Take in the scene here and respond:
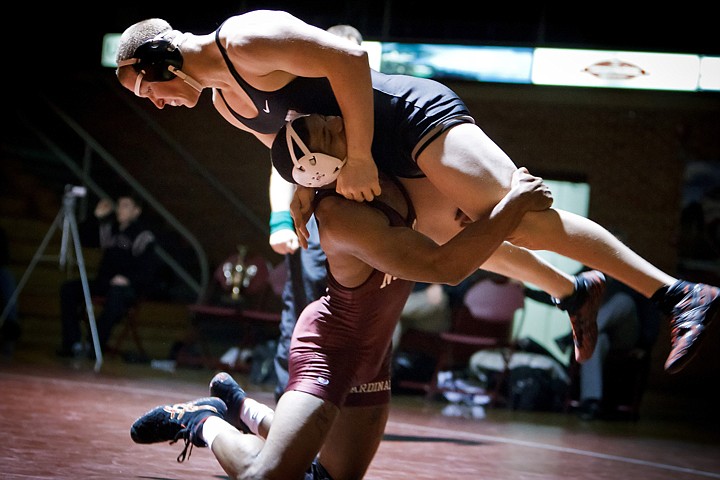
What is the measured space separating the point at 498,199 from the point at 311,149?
48 cm

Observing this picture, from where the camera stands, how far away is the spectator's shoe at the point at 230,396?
9.93 feet

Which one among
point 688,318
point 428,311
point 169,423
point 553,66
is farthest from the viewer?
point 553,66

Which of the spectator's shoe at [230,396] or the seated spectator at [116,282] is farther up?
the spectator's shoe at [230,396]

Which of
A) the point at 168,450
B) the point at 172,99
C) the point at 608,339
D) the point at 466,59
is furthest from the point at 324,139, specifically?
the point at 466,59

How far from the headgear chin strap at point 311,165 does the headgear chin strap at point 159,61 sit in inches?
16.1

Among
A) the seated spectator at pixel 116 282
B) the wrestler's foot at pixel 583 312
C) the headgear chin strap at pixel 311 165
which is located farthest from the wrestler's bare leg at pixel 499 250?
A: the seated spectator at pixel 116 282

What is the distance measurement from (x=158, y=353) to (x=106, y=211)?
4.27ft

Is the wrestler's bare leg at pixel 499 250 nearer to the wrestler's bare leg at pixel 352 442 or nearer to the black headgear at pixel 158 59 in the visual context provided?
the wrestler's bare leg at pixel 352 442

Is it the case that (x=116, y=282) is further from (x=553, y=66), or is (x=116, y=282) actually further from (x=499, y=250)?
(x=499, y=250)

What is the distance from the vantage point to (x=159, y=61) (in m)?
2.60

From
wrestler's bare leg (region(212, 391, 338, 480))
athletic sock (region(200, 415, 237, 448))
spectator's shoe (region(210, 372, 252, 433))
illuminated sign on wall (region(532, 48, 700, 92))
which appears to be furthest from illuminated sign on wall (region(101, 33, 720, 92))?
wrestler's bare leg (region(212, 391, 338, 480))

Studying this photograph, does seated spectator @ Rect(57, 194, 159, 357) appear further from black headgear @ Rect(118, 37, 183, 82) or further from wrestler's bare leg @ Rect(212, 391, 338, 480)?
wrestler's bare leg @ Rect(212, 391, 338, 480)

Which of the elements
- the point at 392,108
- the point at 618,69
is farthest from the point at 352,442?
the point at 618,69

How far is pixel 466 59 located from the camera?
9.55 metres
